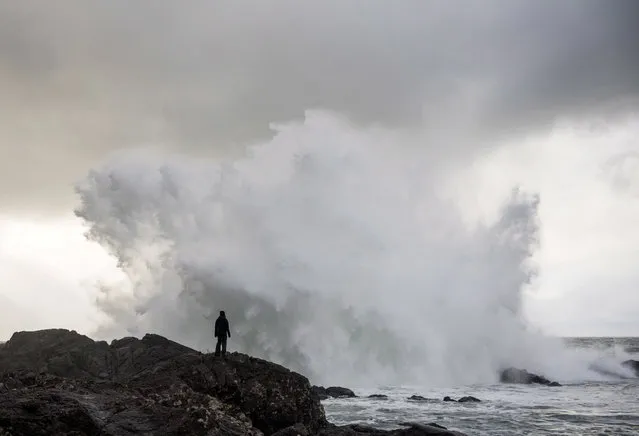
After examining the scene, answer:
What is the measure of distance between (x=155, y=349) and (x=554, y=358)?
1546 inches

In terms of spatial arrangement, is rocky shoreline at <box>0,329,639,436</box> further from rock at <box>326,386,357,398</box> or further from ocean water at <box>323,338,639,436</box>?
rock at <box>326,386,357,398</box>

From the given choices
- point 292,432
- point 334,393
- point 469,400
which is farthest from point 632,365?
point 292,432

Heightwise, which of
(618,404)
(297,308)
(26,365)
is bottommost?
(618,404)

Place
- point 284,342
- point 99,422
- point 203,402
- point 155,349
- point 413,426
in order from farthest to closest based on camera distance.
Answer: point 284,342, point 155,349, point 413,426, point 203,402, point 99,422

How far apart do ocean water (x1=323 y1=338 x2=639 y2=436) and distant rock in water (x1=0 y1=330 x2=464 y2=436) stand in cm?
581

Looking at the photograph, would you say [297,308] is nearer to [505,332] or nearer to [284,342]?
[284,342]

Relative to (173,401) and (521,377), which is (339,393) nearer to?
(521,377)

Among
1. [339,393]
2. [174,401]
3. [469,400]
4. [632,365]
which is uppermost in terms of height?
[632,365]

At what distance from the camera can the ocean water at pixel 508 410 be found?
21172 millimetres

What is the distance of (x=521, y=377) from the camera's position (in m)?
42.6

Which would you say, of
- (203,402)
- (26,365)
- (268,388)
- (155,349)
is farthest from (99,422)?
(26,365)

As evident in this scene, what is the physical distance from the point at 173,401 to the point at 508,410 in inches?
742

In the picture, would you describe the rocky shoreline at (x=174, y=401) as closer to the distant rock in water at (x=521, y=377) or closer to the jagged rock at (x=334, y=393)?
the jagged rock at (x=334, y=393)

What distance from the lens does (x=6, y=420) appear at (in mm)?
9875
